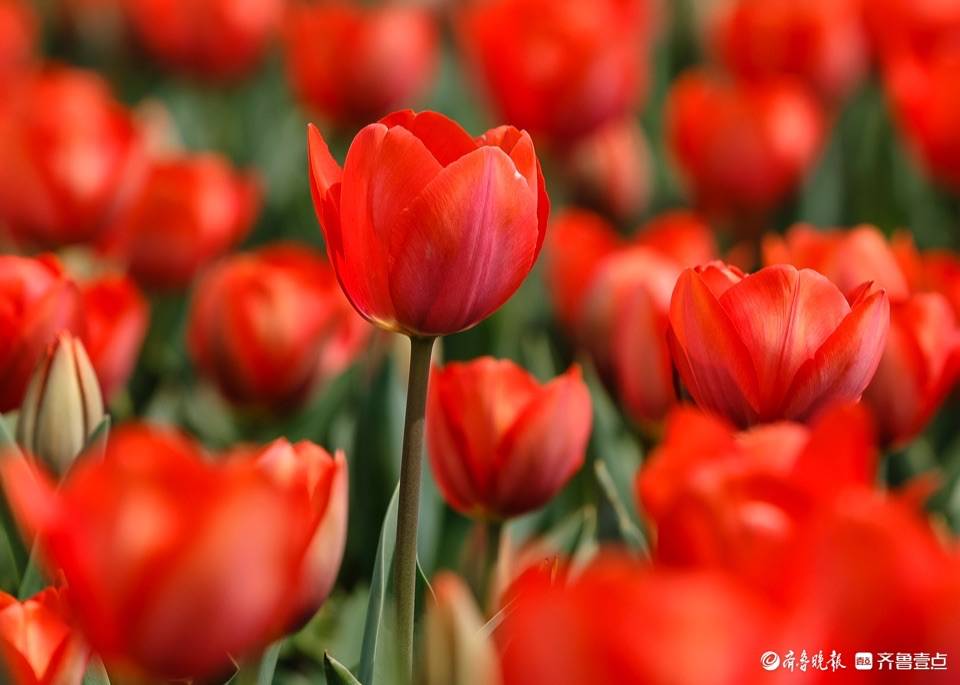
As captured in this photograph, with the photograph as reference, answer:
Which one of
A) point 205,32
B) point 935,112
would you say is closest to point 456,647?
point 935,112

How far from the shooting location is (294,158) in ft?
5.35

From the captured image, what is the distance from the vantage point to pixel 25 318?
2.23 ft

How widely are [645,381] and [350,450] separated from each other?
0.19m

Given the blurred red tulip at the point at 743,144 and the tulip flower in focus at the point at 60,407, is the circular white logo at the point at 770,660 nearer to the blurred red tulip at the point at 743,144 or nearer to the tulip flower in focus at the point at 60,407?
the tulip flower in focus at the point at 60,407

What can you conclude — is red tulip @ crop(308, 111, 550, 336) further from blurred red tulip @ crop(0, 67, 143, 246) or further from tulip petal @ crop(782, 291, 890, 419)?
blurred red tulip @ crop(0, 67, 143, 246)

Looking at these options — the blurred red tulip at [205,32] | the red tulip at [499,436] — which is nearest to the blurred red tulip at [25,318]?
the red tulip at [499,436]

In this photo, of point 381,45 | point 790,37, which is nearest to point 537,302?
point 381,45

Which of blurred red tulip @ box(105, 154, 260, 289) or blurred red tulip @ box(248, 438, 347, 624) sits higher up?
blurred red tulip @ box(248, 438, 347, 624)

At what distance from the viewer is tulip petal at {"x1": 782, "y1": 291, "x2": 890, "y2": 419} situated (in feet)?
1.82

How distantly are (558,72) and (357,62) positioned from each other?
22 cm

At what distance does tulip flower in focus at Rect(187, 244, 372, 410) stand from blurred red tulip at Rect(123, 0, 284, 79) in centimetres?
75

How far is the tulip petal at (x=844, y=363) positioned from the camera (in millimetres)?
555

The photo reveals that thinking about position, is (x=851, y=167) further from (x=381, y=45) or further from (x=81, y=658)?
(x=81, y=658)

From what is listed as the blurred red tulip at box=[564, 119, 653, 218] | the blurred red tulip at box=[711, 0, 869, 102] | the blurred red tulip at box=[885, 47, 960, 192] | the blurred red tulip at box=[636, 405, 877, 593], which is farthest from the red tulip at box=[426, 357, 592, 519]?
the blurred red tulip at box=[711, 0, 869, 102]
